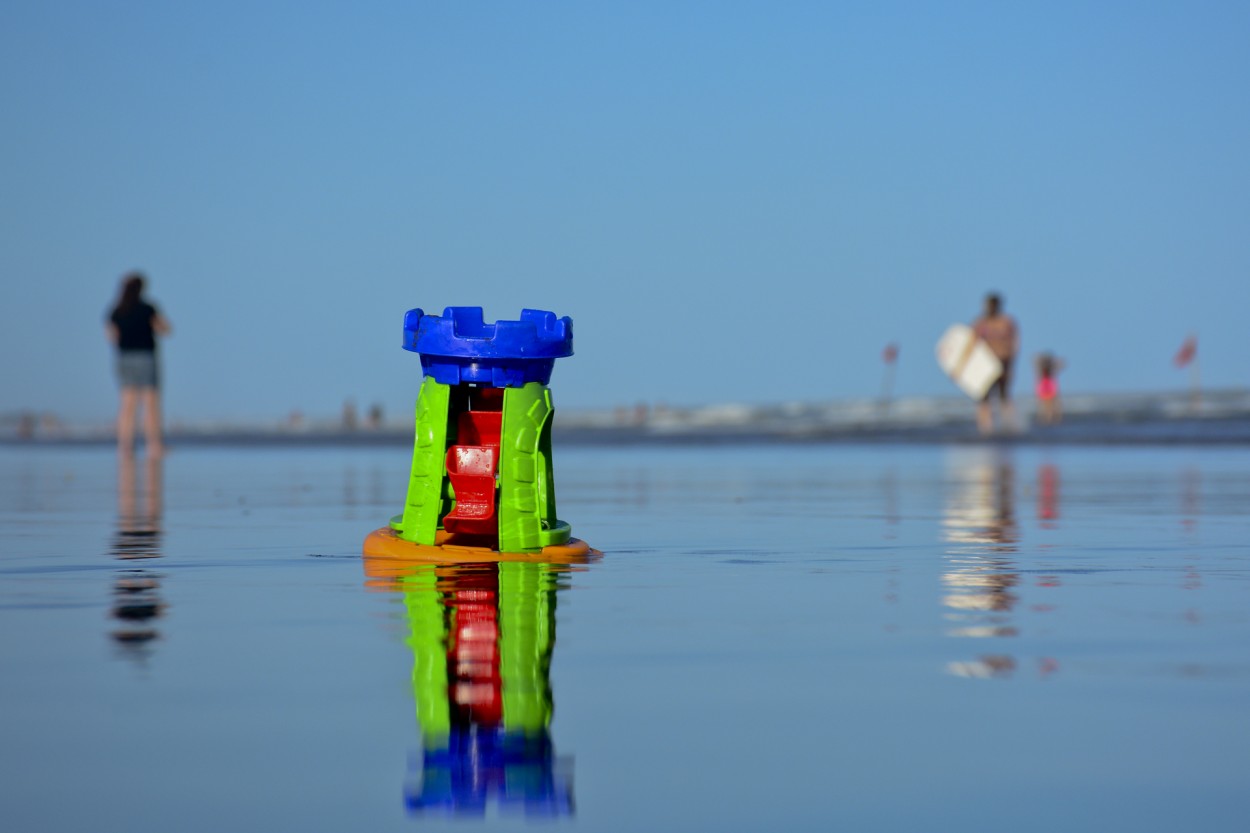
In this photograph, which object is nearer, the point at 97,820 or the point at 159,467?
the point at 97,820

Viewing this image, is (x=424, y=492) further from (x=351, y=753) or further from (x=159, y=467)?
(x=159, y=467)

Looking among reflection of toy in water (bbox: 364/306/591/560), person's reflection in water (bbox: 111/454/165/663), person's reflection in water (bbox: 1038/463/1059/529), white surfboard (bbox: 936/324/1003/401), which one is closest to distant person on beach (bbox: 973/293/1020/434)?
white surfboard (bbox: 936/324/1003/401)

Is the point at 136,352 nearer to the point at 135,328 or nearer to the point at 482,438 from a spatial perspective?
the point at 135,328

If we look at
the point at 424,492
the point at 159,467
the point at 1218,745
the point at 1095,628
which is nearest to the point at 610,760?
the point at 1218,745

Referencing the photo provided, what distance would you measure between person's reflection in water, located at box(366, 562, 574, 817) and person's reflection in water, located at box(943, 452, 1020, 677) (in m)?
0.79

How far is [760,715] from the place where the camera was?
8.14ft

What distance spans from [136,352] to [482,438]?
11628 millimetres

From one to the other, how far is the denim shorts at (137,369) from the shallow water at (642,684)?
1010 cm

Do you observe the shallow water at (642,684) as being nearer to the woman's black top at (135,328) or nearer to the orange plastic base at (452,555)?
the orange plastic base at (452,555)

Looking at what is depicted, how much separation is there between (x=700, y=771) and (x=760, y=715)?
0.37 metres

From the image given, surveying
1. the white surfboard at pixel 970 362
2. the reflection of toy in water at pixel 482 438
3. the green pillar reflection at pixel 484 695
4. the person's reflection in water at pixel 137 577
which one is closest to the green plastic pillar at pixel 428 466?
the reflection of toy in water at pixel 482 438

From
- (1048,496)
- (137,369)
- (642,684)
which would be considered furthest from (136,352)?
(642,684)

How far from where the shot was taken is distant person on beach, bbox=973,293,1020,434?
2094cm

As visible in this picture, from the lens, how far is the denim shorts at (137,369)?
15.9m
